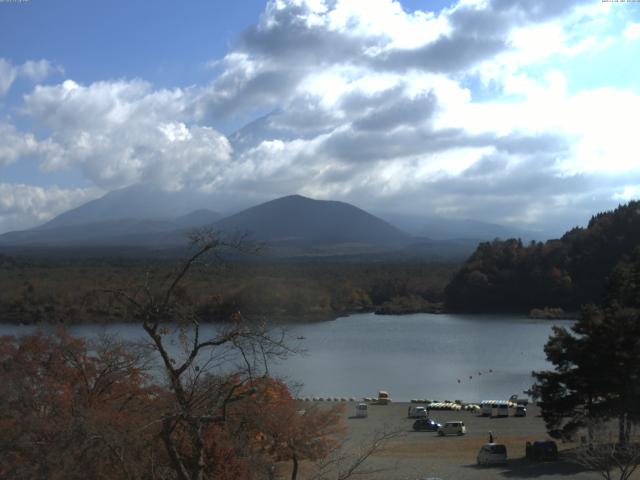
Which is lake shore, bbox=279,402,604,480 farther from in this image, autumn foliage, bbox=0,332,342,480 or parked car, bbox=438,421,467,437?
autumn foliage, bbox=0,332,342,480

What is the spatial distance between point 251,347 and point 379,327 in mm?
36954

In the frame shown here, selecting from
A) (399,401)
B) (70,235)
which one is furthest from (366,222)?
(399,401)

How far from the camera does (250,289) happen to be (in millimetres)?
26312

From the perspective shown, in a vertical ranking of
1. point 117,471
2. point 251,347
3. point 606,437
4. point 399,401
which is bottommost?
point 399,401

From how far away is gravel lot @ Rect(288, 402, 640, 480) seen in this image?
10.6 metres

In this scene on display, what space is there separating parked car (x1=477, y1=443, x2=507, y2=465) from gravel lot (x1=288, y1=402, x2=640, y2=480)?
0.15 m

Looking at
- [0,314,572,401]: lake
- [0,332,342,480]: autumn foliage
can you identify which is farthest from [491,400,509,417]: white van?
[0,332,342,480]: autumn foliage

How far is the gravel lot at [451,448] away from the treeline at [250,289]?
9.82 ft

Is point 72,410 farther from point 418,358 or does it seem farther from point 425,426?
point 418,358

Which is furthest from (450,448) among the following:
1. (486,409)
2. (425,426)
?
(486,409)

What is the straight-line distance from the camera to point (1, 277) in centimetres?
3800

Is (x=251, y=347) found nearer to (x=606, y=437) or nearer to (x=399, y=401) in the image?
(x=606, y=437)

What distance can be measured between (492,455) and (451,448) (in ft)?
→ 6.97

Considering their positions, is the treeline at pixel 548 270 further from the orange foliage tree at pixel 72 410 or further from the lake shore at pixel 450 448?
the orange foliage tree at pixel 72 410
